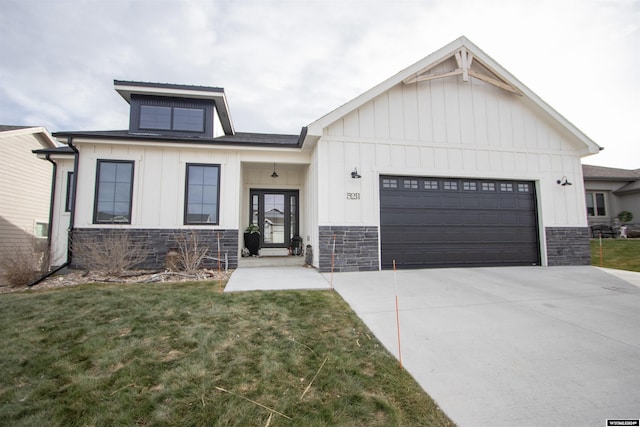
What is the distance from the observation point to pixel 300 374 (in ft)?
8.21

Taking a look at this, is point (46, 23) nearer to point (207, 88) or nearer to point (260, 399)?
point (207, 88)

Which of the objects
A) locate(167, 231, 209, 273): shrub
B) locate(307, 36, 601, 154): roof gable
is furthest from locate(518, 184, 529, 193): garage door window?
locate(167, 231, 209, 273): shrub

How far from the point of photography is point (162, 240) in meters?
7.65

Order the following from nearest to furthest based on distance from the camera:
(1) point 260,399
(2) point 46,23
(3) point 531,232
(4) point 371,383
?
(1) point 260,399, (4) point 371,383, (2) point 46,23, (3) point 531,232

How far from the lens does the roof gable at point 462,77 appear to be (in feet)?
24.1

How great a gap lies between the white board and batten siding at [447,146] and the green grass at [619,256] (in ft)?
5.28

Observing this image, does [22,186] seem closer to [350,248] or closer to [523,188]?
[350,248]

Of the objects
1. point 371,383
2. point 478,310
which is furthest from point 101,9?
point 478,310

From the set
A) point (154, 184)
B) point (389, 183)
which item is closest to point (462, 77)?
point (389, 183)

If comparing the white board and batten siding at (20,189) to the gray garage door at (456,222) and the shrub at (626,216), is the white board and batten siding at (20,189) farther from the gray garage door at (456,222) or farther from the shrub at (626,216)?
the shrub at (626,216)

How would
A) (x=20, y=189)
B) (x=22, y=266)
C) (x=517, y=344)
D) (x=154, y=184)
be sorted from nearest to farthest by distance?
(x=517, y=344) < (x=22, y=266) < (x=154, y=184) < (x=20, y=189)

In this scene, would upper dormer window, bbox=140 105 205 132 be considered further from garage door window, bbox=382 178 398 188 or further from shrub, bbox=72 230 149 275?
garage door window, bbox=382 178 398 188

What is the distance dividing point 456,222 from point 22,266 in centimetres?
1078

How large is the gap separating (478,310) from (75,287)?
764 centimetres
